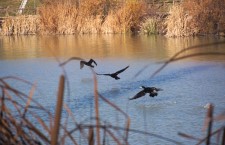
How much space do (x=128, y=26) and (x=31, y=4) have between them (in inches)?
400

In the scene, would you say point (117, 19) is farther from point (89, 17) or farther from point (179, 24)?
point (179, 24)

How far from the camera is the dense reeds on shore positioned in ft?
51.5

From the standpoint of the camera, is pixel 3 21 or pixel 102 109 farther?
pixel 3 21

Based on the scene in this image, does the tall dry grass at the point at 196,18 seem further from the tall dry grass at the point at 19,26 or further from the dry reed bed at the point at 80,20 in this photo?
the tall dry grass at the point at 19,26

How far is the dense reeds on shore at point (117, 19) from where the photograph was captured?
51.5 feet

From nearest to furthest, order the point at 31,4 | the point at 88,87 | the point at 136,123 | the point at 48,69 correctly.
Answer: the point at 136,123 < the point at 88,87 < the point at 48,69 < the point at 31,4

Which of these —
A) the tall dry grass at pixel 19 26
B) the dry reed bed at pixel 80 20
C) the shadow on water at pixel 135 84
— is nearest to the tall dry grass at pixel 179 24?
the dry reed bed at pixel 80 20

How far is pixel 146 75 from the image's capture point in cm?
763

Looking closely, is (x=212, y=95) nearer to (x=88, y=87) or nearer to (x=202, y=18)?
(x=88, y=87)

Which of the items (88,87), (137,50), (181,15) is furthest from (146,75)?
(181,15)

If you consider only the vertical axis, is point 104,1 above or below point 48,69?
above

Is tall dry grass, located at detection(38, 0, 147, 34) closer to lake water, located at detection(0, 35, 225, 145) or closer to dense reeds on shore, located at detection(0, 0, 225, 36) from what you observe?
dense reeds on shore, located at detection(0, 0, 225, 36)

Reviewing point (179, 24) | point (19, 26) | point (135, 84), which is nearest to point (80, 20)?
point (19, 26)

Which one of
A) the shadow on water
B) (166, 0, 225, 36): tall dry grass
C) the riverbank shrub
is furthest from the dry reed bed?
the shadow on water
